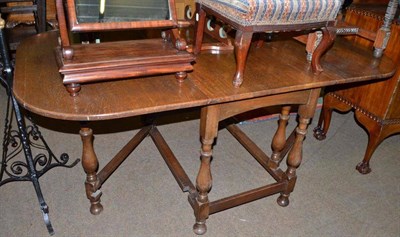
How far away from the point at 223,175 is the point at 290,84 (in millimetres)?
908

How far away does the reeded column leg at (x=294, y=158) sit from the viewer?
1823 millimetres

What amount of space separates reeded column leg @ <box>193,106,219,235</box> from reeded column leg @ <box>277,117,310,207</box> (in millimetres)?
487

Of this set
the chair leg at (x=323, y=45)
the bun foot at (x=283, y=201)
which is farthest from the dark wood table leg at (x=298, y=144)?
the chair leg at (x=323, y=45)

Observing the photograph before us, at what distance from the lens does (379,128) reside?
2223 mm

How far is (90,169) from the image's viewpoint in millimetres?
1720

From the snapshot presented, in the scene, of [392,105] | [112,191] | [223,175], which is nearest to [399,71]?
[392,105]

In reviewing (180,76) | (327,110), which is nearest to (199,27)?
(180,76)

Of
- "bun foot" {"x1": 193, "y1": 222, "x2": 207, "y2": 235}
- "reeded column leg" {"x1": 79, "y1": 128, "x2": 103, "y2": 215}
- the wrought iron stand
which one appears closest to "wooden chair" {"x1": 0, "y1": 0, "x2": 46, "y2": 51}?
the wrought iron stand

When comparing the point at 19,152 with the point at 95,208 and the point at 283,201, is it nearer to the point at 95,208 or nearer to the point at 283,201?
the point at 95,208

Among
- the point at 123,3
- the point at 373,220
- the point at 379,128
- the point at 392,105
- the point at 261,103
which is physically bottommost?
the point at 373,220

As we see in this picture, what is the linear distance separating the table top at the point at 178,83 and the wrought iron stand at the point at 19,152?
0.15 m

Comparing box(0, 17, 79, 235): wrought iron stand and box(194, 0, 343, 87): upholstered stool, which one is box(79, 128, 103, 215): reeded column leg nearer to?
box(0, 17, 79, 235): wrought iron stand

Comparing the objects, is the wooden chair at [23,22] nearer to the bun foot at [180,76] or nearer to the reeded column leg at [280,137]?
the bun foot at [180,76]

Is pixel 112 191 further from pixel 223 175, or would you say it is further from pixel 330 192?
pixel 330 192
